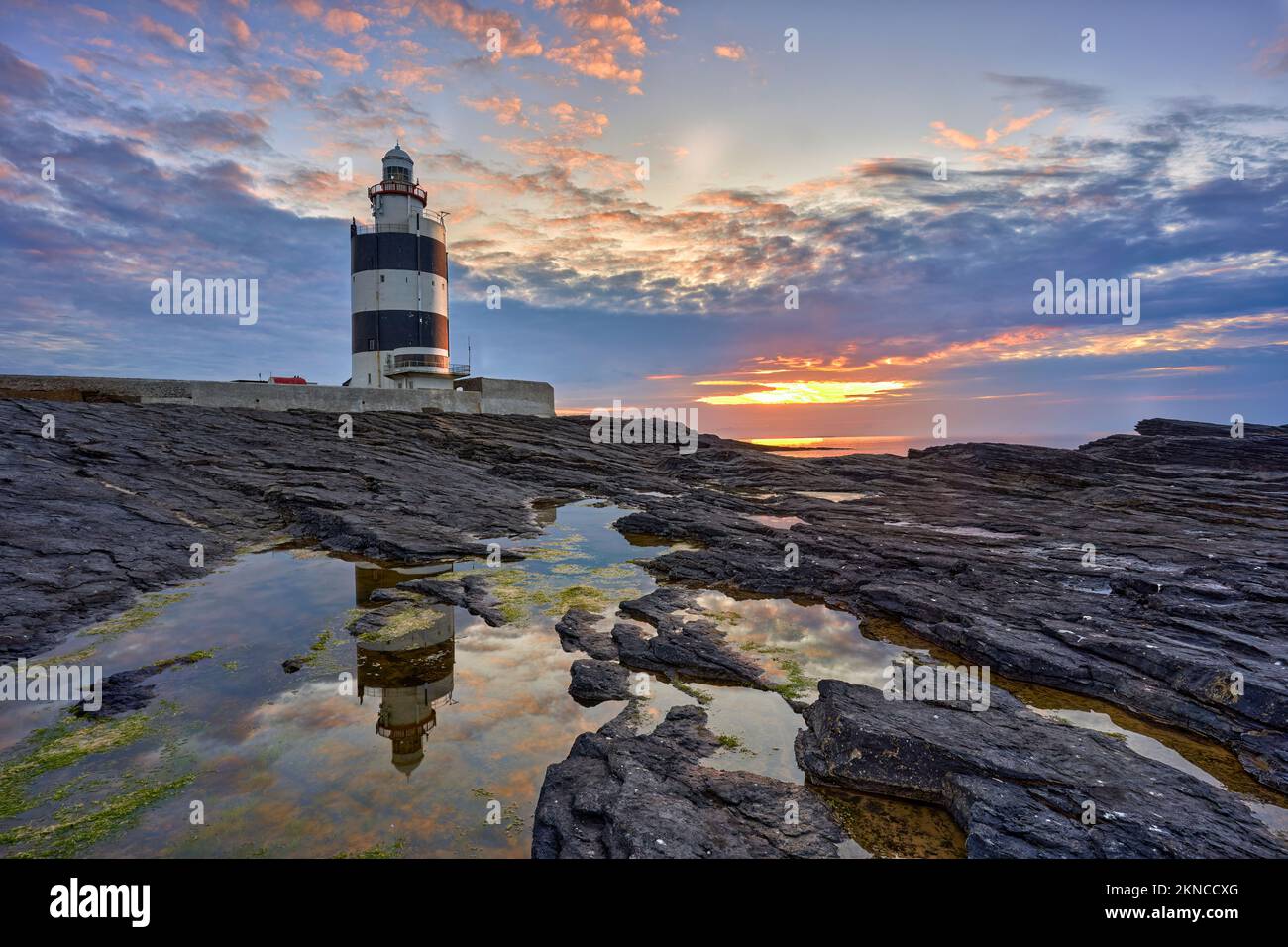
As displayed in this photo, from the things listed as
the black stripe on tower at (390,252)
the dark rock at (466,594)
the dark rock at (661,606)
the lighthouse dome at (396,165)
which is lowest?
the dark rock at (661,606)

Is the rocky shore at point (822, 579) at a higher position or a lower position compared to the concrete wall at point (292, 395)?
lower

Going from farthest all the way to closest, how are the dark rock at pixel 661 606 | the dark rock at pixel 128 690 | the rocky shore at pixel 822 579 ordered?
the dark rock at pixel 661 606 → the dark rock at pixel 128 690 → the rocky shore at pixel 822 579

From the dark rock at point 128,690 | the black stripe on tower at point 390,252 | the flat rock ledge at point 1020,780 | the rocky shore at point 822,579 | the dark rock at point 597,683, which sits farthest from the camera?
the black stripe on tower at point 390,252

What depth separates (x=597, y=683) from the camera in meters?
8.38

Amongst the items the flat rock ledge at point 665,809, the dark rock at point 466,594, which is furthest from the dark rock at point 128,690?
the flat rock ledge at point 665,809

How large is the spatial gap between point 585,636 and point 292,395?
3070 cm

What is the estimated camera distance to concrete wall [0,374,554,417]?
91.4ft

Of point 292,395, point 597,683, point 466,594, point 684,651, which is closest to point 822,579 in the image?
point 684,651

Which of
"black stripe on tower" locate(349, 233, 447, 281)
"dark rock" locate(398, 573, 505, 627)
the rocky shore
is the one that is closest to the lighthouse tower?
"black stripe on tower" locate(349, 233, 447, 281)

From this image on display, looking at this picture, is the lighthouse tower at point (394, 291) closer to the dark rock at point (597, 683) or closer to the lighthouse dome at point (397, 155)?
the lighthouse dome at point (397, 155)

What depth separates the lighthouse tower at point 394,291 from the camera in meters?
40.8

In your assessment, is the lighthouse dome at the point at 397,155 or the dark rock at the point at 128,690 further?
the lighthouse dome at the point at 397,155
